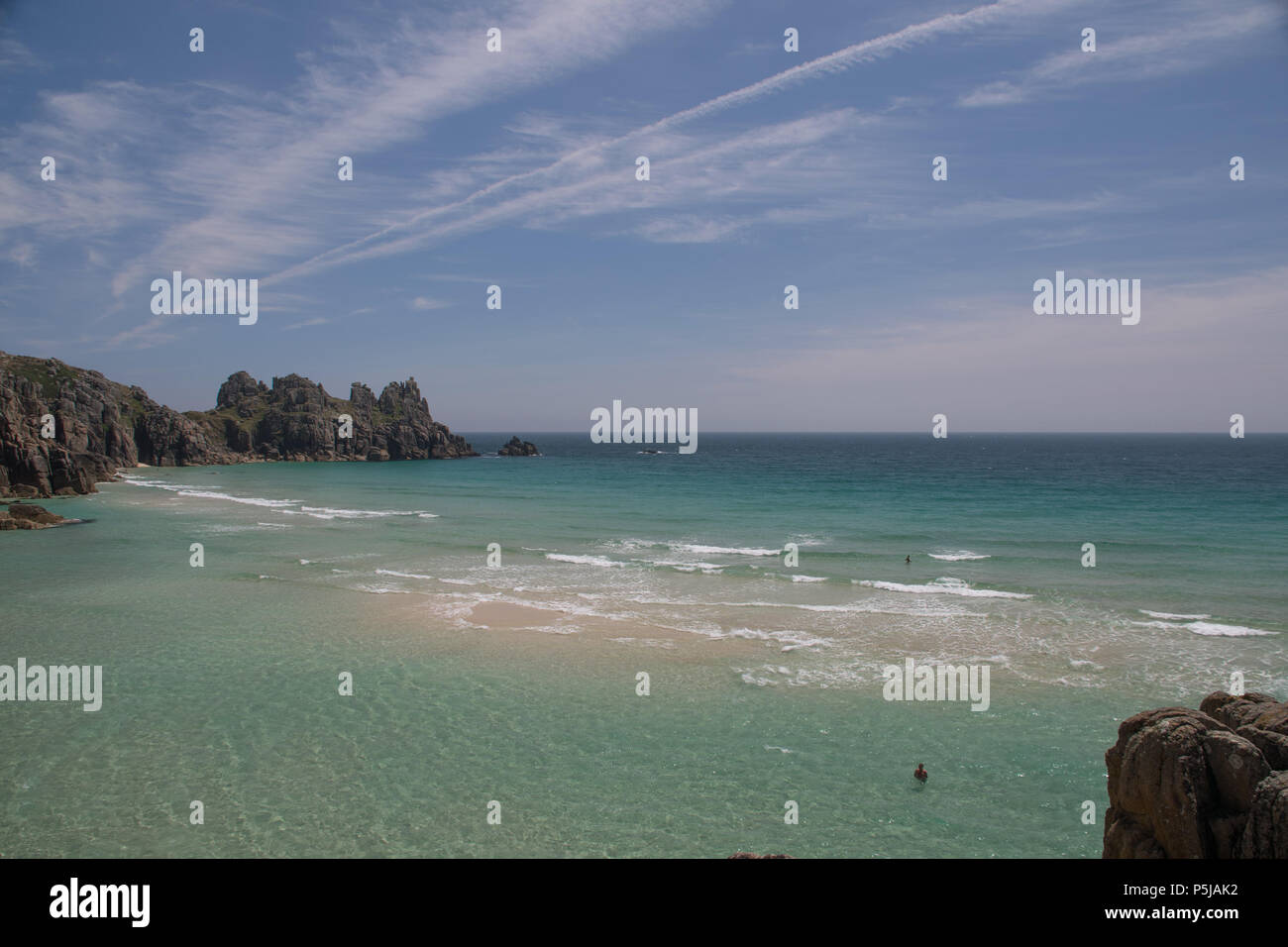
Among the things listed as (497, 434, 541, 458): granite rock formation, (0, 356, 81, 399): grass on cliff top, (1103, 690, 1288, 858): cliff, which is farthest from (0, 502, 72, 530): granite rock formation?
(497, 434, 541, 458): granite rock formation

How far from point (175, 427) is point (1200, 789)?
532 ft

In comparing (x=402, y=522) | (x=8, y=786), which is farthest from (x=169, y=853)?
(x=402, y=522)

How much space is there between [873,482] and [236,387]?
16796cm

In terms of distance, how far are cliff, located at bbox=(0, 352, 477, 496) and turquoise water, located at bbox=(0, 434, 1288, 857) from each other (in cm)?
2800

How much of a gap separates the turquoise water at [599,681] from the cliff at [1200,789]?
4.75 meters

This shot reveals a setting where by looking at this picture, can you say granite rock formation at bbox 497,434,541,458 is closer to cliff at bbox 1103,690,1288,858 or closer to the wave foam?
the wave foam

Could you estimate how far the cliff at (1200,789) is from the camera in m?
7.08

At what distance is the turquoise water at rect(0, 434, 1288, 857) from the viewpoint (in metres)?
13.1

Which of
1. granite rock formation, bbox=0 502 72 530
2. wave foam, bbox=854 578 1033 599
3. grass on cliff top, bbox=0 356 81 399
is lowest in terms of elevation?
wave foam, bbox=854 578 1033 599
